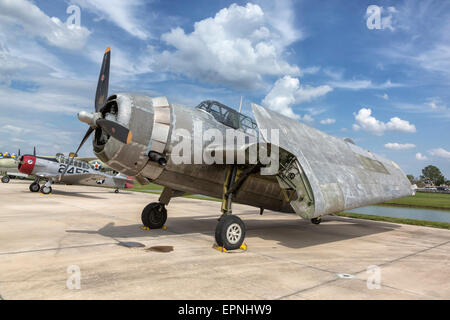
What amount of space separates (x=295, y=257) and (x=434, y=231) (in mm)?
8760

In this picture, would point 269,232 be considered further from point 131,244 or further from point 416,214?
point 416,214

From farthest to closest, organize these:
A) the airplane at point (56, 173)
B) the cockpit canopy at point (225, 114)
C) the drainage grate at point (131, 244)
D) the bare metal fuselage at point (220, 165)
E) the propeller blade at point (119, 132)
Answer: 1. the airplane at point (56, 173)
2. the cockpit canopy at point (225, 114)
3. the drainage grate at point (131, 244)
4. the bare metal fuselage at point (220, 165)
5. the propeller blade at point (119, 132)

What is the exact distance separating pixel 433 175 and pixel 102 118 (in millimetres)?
195750

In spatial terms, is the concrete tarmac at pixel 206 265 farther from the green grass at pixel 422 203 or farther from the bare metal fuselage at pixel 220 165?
the green grass at pixel 422 203

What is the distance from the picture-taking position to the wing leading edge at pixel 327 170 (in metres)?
7.44

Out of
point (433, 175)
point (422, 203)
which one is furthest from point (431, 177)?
point (422, 203)

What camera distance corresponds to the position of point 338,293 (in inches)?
173

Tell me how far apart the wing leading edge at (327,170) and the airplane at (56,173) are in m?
20.9

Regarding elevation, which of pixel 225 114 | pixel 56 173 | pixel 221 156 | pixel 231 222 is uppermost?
pixel 225 114

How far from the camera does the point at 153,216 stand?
9531mm

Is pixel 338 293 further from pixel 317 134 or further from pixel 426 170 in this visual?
pixel 426 170

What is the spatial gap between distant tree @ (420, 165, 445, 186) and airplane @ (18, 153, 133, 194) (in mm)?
182721

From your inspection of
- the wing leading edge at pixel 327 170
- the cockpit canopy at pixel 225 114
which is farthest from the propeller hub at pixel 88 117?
the wing leading edge at pixel 327 170

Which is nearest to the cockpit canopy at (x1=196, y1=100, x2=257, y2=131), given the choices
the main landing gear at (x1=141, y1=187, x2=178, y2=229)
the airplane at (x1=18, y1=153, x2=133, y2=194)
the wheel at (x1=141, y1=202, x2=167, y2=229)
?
the main landing gear at (x1=141, y1=187, x2=178, y2=229)
